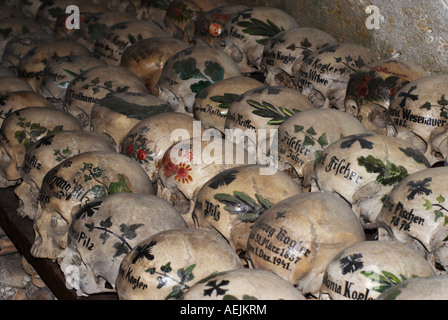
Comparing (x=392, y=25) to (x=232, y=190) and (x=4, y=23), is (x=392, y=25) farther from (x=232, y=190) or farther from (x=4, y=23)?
(x=4, y=23)

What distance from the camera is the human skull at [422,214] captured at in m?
1.91

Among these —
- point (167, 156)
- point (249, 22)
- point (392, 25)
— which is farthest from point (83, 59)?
point (392, 25)

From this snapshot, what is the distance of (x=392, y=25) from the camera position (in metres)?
2.88

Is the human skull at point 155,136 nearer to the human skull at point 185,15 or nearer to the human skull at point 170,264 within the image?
the human skull at point 170,264

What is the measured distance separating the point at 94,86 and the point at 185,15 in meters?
0.87

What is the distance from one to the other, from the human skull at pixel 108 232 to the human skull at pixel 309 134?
480mm

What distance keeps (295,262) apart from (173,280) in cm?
34

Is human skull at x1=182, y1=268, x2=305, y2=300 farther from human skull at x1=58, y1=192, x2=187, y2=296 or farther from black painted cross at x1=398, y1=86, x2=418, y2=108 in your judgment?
black painted cross at x1=398, y1=86, x2=418, y2=108

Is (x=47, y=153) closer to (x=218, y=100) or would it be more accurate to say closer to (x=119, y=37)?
(x=218, y=100)

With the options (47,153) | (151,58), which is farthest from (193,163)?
(151,58)

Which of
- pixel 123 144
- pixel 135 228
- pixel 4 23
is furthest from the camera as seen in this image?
pixel 4 23

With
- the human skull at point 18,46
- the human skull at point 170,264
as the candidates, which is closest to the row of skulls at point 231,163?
the human skull at point 170,264

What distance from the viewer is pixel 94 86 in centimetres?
309
